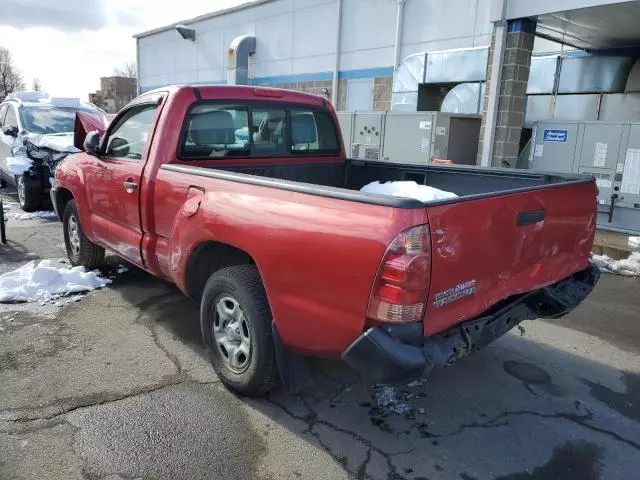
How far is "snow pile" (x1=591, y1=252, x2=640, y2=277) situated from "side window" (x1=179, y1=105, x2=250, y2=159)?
4.76 metres

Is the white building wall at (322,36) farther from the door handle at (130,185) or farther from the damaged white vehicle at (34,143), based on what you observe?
the door handle at (130,185)

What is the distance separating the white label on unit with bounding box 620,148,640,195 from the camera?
748 centimetres

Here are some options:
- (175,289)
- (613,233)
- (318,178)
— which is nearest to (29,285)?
(175,289)

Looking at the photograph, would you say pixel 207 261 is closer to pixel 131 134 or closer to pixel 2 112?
pixel 131 134

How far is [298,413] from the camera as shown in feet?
10.6

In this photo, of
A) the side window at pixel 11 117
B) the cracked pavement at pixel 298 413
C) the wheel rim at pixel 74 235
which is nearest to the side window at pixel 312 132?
the cracked pavement at pixel 298 413

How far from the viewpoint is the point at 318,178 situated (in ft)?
16.0

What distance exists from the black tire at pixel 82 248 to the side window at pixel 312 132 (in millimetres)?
2480

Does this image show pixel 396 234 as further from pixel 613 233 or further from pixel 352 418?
pixel 613 233

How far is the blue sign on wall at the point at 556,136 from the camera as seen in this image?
27.0ft

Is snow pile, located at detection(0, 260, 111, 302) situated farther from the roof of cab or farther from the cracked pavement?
the roof of cab

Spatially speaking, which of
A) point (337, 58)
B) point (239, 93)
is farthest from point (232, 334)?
point (337, 58)

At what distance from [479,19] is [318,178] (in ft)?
27.8

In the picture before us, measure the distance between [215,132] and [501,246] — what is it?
8.13 ft
